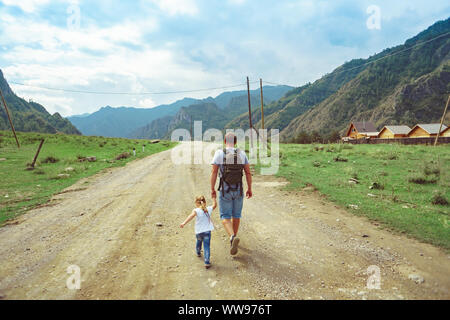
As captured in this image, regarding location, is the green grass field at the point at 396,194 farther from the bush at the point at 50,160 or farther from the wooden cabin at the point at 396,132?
the wooden cabin at the point at 396,132

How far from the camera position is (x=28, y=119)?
123m

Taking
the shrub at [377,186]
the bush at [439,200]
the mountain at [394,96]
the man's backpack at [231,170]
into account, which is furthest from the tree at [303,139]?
the man's backpack at [231,170]

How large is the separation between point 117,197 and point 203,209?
241 inches

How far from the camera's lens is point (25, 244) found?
17.3ft

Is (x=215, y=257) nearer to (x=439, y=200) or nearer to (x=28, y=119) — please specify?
(x=439, y=200)

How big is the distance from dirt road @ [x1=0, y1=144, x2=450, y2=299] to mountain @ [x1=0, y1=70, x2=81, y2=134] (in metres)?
133

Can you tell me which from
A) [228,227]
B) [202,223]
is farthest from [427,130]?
[202,223]

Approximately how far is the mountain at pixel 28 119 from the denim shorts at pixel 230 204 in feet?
448

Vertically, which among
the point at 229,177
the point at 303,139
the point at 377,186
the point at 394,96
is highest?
the point at 394,96

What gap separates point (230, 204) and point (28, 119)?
160131 millimetres

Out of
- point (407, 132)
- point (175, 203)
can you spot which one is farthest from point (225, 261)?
point (407, 132)

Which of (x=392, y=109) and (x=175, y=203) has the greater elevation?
(x=392, y=109)

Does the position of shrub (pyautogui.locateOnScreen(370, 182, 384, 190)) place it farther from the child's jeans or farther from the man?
the child's jeans
